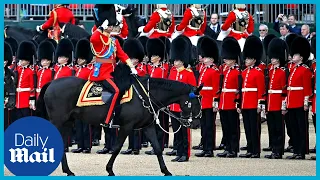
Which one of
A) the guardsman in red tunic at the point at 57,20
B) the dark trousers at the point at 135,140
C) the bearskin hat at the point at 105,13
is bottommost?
the dark trousers at the point at 135,140

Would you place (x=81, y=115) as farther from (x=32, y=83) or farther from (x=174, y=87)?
(x=32, y=83)

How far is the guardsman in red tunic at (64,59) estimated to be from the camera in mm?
16203

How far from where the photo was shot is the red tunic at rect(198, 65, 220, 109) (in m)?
15.5

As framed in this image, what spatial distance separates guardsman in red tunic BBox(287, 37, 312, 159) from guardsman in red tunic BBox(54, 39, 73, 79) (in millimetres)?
3051

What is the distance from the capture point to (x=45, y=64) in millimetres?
16734

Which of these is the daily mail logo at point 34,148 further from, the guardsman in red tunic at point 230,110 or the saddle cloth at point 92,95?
the guardsman in red tunic at point 230,110

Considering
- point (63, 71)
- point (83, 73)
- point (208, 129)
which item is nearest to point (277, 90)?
point (208, 129)

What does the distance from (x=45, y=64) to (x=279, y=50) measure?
→ 3281 mm

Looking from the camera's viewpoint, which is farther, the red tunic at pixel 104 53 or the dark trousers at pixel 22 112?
the dark trousers at pixel 22 112

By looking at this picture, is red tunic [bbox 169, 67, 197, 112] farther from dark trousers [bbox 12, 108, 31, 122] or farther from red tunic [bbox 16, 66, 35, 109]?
dark trousers [bbox 12, 108, 31, 122]

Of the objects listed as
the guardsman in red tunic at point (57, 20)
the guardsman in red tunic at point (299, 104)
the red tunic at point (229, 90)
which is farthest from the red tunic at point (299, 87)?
the guardsman in red tunic at point (57, 20)

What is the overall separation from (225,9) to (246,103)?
21.9 ft

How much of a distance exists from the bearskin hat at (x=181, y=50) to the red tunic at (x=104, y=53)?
1749 mm

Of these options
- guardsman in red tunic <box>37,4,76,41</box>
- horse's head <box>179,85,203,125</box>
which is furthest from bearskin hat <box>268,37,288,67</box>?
guardsman in red tunic <box>37,4,76,41</box>
